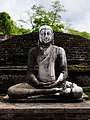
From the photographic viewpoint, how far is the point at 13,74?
30.0 ft

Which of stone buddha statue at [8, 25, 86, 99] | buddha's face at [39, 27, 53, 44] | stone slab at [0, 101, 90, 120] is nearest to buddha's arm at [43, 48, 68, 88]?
stone buddha statue at [8, 25, 86, 99]

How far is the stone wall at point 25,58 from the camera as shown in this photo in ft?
30.0

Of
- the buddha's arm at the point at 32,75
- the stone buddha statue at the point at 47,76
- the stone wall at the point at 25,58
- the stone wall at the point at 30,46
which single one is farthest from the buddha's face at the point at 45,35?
the stone wall at the point at 30,46

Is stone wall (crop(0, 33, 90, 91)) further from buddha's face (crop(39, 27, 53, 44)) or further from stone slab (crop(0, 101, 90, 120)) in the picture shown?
stone slab (crop(0, 101, 90, 120))

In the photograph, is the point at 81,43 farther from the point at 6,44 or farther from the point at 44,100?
the point at 44,100

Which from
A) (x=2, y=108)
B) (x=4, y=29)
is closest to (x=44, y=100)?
(x=2, y=108)

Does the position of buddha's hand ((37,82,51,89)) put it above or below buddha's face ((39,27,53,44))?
below

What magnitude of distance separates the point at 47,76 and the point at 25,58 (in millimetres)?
4755

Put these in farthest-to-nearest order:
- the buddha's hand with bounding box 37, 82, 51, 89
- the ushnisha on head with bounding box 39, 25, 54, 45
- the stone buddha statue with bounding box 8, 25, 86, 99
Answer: the ushnisha on head with bounding box 39, 25, 54, 45 < the buddha's hand with bounding box 37, 82, 51, 89 < the stone buddha statue with bounding box 8, 25, 86, 99

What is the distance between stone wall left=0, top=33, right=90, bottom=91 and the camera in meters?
9.14

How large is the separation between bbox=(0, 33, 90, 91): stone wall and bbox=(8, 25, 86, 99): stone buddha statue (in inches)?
147

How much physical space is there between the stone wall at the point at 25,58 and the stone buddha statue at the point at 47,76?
3744mm

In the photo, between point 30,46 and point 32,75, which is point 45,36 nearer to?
point 32,75

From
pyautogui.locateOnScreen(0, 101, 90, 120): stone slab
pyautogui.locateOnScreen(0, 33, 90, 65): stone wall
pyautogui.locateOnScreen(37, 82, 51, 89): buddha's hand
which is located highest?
pyautogui.locateOnScreen(0, 33, 90, 65): stone wall
